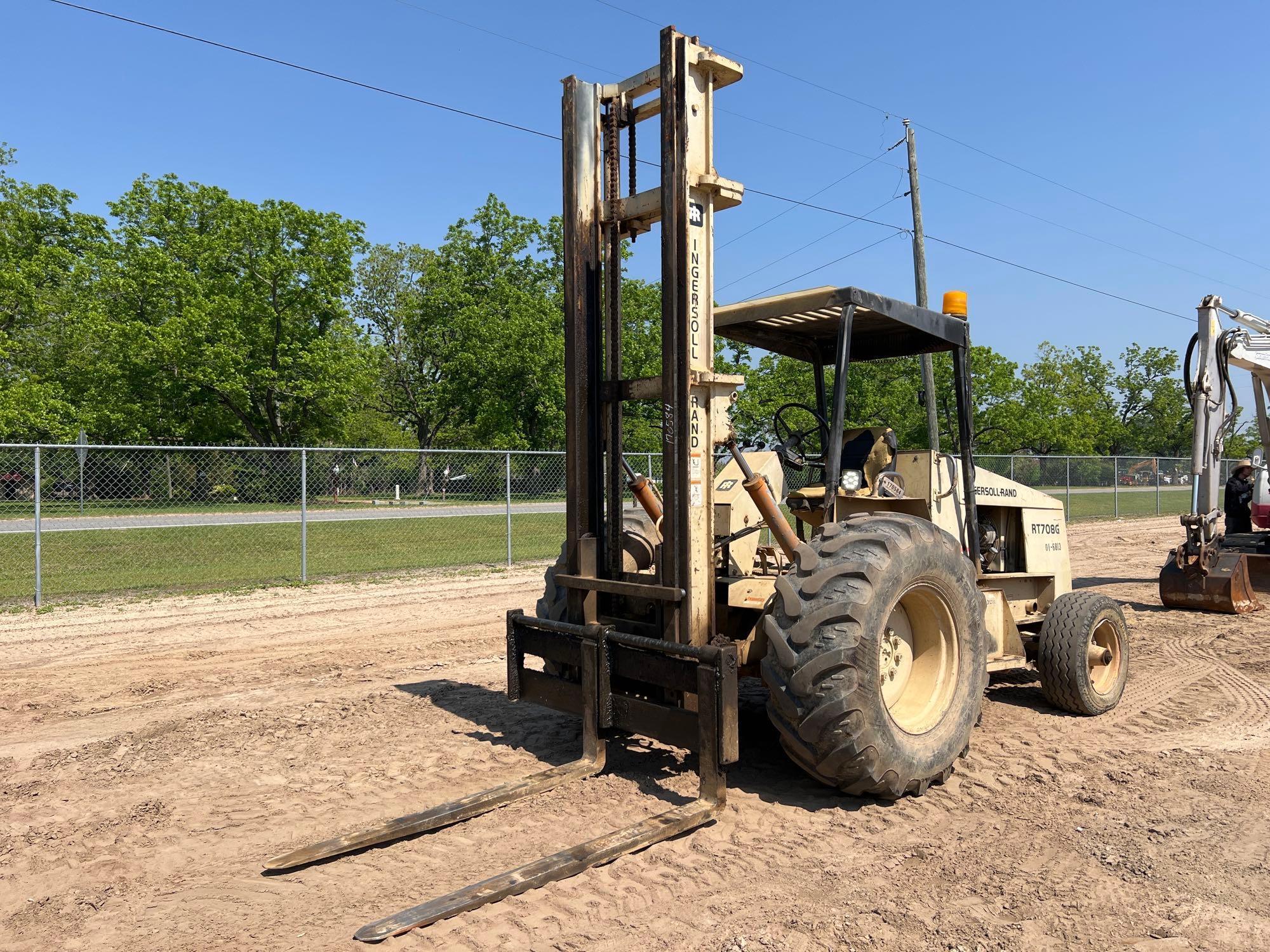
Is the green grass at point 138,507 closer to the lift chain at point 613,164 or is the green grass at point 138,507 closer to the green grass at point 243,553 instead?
the green grass at point 243,553

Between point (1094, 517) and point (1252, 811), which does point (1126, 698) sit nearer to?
point (1252, 811)

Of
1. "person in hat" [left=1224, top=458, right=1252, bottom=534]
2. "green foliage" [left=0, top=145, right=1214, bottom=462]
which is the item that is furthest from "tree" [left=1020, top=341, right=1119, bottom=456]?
"person in hat" [left=1224, top=458, right=1252, bottom=534]

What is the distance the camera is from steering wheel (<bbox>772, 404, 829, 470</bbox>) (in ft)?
18.9

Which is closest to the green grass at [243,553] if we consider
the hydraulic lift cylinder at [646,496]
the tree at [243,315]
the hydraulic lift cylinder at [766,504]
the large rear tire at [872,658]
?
the hydraulic lift cylinder at [646,496]

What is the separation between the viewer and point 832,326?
6.00 meters

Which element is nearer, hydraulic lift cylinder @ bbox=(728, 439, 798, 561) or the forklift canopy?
hydraulic lift cylinder @ bbox=(728, 439, 798, 561)

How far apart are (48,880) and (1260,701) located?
771cm

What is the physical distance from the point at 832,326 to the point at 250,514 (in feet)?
37.3

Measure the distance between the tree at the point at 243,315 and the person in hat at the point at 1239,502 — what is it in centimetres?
2651

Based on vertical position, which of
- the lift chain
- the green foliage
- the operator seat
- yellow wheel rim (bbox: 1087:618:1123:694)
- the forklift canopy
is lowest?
yellow wheel rim (bbox: 1087:618:1123:694)

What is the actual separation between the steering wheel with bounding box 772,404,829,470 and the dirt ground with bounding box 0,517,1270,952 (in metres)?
1.72

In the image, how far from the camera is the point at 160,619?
420 inches

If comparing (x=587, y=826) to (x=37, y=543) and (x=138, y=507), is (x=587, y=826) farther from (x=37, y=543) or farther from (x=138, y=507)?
(x=138, y=507)

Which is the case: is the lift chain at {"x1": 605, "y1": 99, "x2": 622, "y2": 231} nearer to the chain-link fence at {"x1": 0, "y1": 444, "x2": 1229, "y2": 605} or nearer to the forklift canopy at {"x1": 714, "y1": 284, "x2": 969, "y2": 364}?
the forklift canopy at {"x1": 714, "y1": 284, "x2": 969, "y2": 364}
